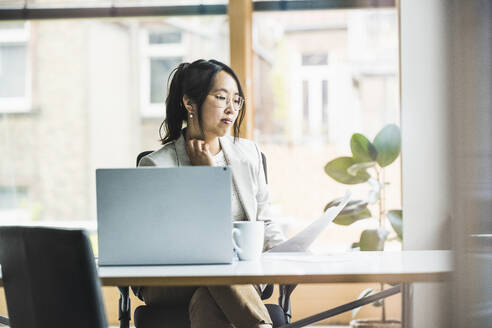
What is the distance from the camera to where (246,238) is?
161 cm

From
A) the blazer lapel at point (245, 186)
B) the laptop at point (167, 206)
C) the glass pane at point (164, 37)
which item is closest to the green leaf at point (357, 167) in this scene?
the blazer lapel at point (245, 186)

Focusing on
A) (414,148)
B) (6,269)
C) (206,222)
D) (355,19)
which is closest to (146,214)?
(206,222)

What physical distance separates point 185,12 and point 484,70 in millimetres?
2815

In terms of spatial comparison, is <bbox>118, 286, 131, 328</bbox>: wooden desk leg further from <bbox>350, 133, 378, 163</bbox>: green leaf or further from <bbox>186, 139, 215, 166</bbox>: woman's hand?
<bbox>350, 133, 378, 163</bbox>: green leaf

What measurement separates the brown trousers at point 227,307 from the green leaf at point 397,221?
1313 millimetres

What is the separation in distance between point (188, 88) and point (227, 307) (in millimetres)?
911

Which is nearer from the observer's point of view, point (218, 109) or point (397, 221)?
point (218, 109)

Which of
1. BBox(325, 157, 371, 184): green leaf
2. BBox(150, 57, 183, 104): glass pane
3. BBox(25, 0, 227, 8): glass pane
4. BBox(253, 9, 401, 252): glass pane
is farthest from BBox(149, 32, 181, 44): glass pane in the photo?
BBox(325, 157, 371, 184): green leaf

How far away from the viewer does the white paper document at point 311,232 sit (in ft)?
5.54

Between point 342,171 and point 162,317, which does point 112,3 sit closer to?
point 342,171

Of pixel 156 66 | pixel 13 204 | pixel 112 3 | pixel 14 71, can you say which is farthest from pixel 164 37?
pixel 13 204

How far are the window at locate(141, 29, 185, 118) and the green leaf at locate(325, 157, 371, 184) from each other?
4.31 ft

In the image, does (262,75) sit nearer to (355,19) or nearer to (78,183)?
(355,19)

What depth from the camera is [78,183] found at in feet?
12.8
